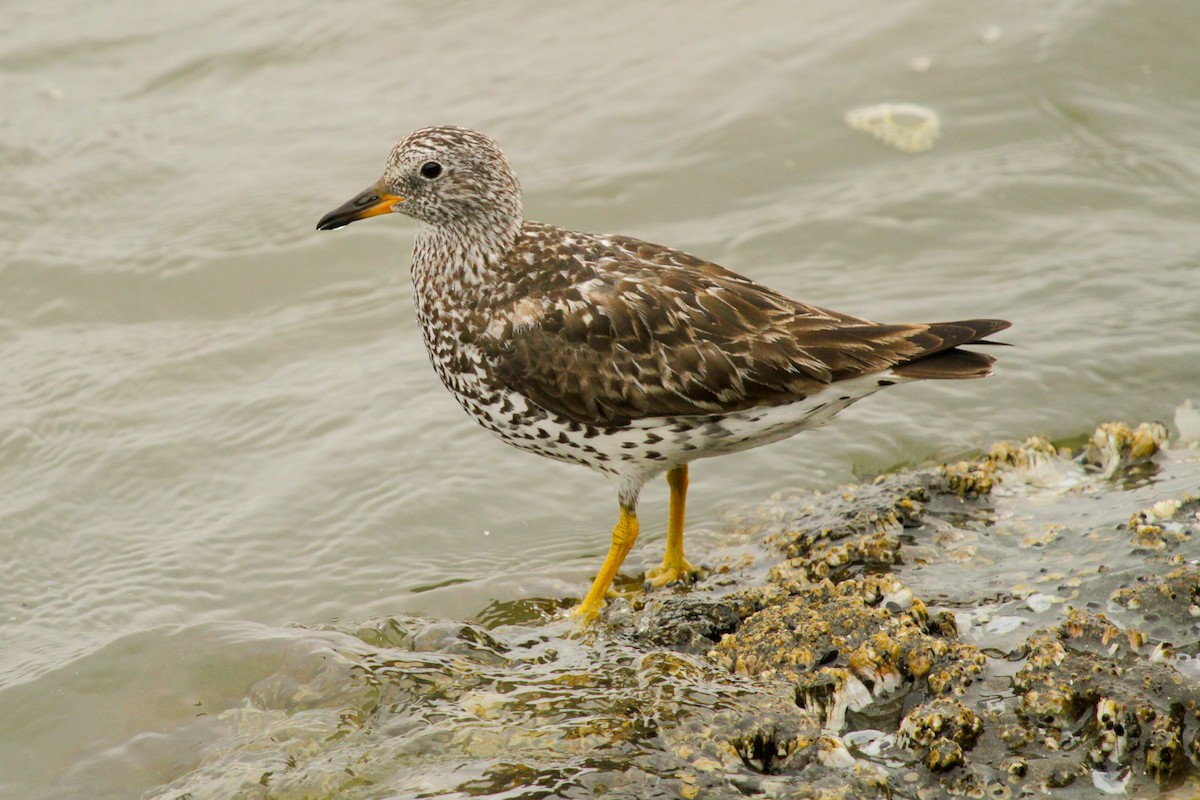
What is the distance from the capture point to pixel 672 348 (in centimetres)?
591

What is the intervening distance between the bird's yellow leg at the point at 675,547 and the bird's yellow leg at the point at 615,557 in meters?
0.22

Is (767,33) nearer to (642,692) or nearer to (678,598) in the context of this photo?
(678,598)

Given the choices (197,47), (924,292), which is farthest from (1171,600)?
(197,47)

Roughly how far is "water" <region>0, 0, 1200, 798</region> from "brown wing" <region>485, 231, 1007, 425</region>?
1.39 m

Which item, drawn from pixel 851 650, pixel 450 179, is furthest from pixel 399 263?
pixel 851 650

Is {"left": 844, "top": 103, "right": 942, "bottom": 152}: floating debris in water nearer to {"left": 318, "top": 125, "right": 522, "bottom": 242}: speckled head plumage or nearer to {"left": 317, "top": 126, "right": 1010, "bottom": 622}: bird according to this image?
{"left": 317, "top": 126, "right": 1010, "bottom": 622}: bird

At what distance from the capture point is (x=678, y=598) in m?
5.83

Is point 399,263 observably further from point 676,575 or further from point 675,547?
point 676,575

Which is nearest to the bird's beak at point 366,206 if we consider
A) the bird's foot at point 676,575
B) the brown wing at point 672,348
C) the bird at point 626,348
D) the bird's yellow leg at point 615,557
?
the bird at point 626,348

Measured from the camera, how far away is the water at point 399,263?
6977 mm

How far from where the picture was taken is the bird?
19.2 feet

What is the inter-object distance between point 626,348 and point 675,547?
1257mm

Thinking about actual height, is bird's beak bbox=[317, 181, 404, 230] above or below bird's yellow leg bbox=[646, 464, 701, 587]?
above

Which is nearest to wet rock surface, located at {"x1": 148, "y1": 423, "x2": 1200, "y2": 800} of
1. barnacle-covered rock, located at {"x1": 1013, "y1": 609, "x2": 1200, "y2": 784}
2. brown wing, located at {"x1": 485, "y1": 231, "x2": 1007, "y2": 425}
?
barnacle-covered rock, located at {"x1": 1013, "y1": 609, "x2": 1200, "y2": 784}
